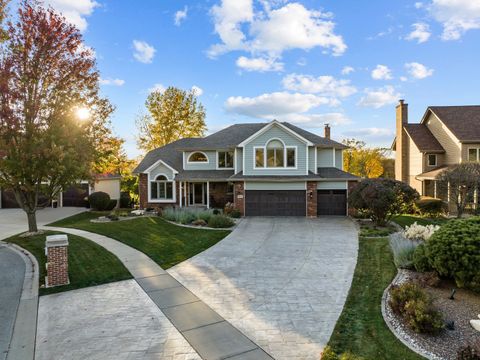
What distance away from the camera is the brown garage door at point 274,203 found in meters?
22.4

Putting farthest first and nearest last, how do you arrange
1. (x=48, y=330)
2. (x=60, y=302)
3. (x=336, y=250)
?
(x=336, y=250)
(x=60, y=302)
(x=48, y=330)

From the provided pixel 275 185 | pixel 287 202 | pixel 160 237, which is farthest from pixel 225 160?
pixel 160 237

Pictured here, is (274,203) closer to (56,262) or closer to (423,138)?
(56,262)

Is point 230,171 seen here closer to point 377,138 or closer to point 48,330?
point 48,330

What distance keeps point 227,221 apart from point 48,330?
12326 mm

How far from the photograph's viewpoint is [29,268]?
36.2 feet

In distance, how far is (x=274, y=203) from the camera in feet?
74.0

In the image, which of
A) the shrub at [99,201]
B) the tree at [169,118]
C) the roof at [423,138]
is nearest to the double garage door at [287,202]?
the roof at [423,138]

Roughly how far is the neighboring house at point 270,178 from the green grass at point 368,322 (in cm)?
1138

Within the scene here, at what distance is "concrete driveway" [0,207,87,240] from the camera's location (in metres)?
17.7

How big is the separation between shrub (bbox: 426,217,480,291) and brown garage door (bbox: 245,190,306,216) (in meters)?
13.6

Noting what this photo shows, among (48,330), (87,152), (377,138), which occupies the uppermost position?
(377,138)


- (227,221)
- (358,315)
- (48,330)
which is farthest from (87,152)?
(358,315)

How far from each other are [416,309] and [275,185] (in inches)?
638
